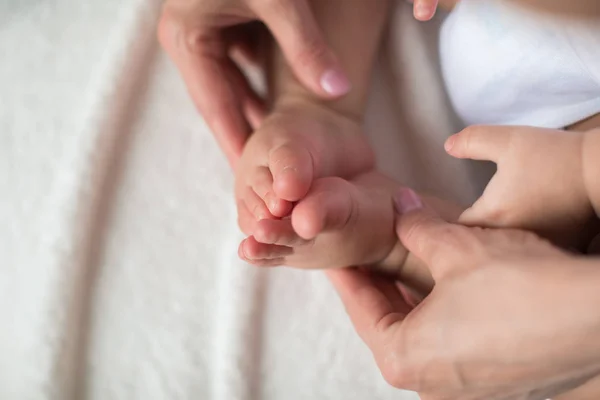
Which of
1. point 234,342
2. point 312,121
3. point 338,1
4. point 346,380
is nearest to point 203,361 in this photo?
point 234,342

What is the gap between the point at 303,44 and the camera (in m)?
0.48

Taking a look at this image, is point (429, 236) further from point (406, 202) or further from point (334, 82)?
point (334, 82)

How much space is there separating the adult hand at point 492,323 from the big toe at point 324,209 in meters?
0.07

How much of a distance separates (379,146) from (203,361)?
28cm

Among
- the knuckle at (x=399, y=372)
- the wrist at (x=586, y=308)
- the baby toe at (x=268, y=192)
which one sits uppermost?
the baby toe at (x=268, y=192)

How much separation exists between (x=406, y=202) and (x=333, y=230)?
99 mm

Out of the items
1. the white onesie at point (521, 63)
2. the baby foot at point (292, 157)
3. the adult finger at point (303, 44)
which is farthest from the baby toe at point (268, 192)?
the white onesie at point (521, 63)

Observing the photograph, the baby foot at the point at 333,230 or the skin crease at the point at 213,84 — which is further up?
the skin crease at the point at 213,84

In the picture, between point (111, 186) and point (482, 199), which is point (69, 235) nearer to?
point (111, 186)

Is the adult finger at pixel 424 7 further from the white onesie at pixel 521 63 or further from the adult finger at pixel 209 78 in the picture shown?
the adult finger at pixel 209 78

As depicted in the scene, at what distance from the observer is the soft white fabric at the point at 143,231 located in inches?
20.1

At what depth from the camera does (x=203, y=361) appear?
0.52m

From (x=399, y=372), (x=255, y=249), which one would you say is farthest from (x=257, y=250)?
(x=399, y=372)

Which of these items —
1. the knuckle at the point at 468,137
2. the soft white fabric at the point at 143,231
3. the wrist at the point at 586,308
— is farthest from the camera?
the soft white fabric at the point at 143,231
